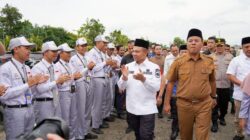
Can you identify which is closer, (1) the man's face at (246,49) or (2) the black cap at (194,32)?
(2) the black cap at (194,32)

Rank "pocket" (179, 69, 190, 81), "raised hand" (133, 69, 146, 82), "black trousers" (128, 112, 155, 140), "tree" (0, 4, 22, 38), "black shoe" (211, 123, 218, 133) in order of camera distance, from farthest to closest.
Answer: "tree" (0, 4, 22, 38) → "black shoe" (211, 123, 218, 133) → "pocket" (179, 69, 190, 81) → "black trousers" (128, 112, 155, 140) → "raised hand" (133, 69, 146, 82)

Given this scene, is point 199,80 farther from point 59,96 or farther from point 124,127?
point 124,127

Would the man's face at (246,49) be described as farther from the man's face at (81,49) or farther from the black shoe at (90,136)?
the black shoe at (90,136)

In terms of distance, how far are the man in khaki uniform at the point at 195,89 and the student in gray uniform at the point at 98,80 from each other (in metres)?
2.98

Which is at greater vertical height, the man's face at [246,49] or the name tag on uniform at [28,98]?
the man's face at [246,49]

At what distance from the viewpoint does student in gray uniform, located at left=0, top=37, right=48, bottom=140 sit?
4820mm

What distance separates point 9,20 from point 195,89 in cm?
5295

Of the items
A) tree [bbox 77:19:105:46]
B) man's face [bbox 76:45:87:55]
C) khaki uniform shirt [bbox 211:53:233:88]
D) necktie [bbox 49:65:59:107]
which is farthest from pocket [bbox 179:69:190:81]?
tree [bbox 77:19:105:46]

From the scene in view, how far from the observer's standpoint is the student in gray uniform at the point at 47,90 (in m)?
5.78

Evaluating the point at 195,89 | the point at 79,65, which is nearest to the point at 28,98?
the point at 79,65

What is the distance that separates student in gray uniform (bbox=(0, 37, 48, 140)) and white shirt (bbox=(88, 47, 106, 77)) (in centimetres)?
309

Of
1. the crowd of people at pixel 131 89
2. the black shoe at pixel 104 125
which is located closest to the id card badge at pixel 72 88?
the crowd of people at pixel 131 89

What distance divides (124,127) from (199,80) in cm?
387

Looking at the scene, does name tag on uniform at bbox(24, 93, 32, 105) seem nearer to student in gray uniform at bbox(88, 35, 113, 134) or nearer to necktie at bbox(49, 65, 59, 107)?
necktie at bbox(49, 65, 59, 107)
